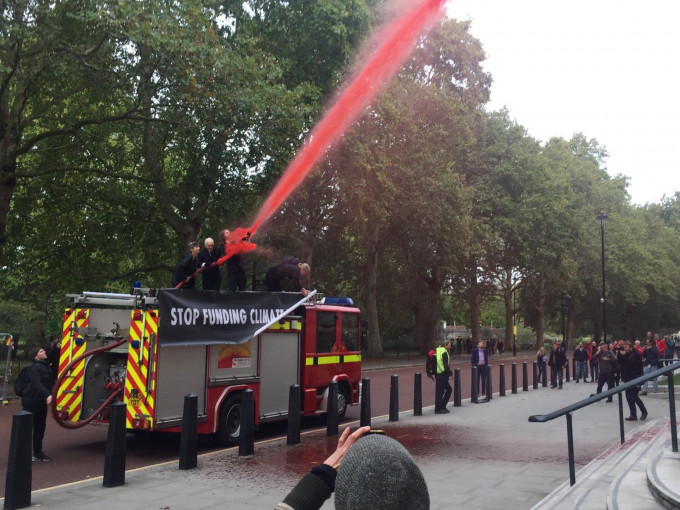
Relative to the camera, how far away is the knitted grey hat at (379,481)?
6.31ft

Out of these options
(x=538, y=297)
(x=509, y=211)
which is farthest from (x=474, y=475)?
(x=538, y=297)

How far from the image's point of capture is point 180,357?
10656 mm

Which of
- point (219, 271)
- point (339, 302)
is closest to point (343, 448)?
point (219, 271)

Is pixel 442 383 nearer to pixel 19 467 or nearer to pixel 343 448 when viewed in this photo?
pixel 19 467

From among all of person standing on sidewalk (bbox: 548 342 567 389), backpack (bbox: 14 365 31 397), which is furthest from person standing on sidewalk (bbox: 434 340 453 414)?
backpack (bbox: 14 365 31 397)

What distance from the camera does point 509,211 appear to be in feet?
146

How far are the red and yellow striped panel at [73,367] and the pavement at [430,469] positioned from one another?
224 cm

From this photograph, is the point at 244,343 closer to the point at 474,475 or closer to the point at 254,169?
the point at 474,475

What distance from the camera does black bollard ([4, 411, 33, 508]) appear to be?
7.14 meters

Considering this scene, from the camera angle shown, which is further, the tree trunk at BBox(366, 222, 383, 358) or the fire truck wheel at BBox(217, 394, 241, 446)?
the tree trunk at BBox(366, 222, 383, 358)

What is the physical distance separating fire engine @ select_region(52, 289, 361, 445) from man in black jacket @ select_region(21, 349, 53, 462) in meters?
0.39

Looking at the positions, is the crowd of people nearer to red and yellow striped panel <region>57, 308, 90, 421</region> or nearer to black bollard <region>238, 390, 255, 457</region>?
red and yellow striped panel <region>57, 308, 90, 421</region>

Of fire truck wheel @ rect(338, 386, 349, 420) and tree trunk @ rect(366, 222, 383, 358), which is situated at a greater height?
tree trunk @ rect(366, 222, 383, 358)

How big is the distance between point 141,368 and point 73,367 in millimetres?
1523
